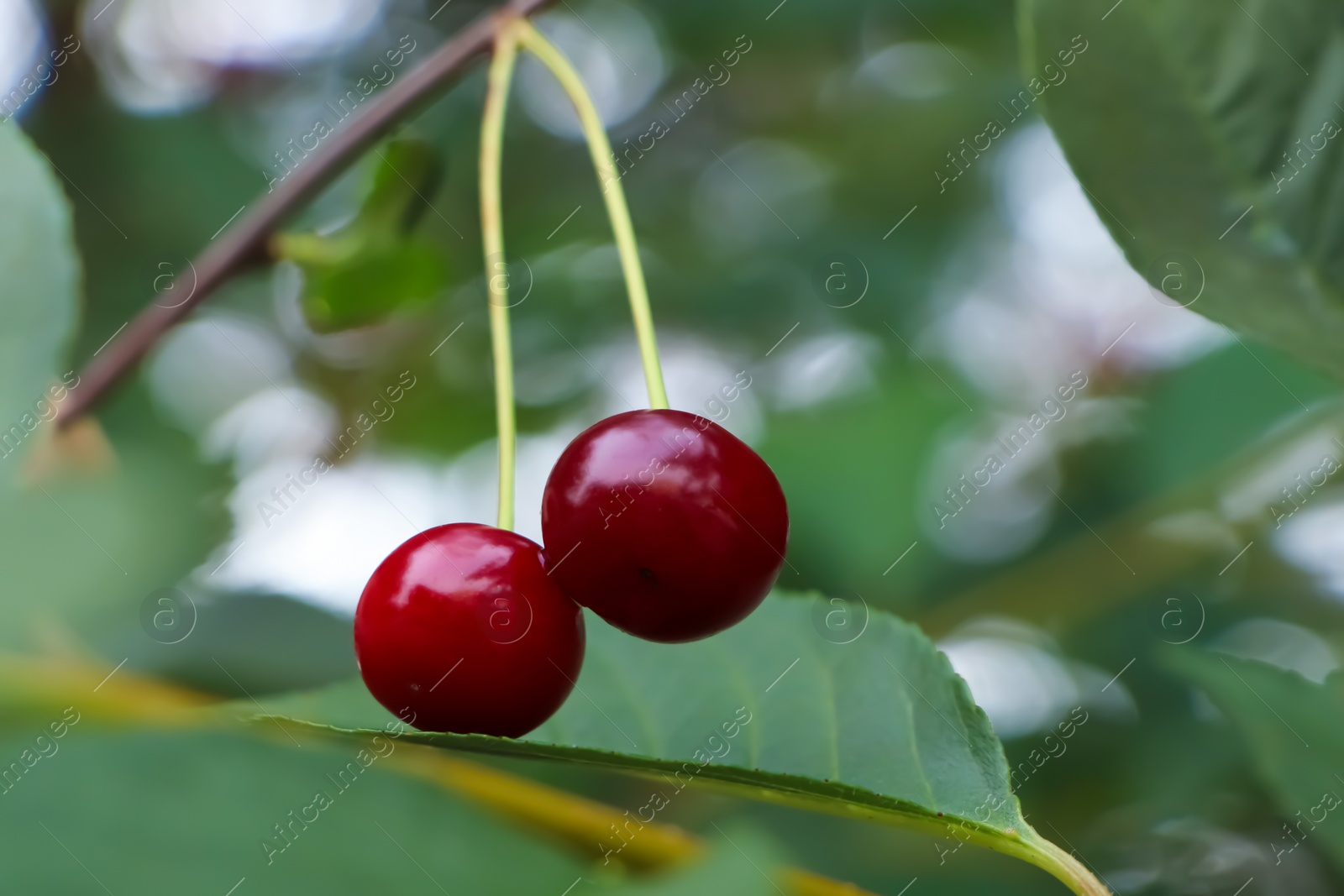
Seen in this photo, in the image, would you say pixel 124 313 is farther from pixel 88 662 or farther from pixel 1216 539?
pixel 1216 539

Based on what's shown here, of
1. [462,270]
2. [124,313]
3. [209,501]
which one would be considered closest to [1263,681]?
[209,501]

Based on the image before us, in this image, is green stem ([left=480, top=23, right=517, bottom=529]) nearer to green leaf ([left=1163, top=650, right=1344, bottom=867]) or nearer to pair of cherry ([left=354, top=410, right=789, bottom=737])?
pair of cherry ([left=354, top=410, right=789, bottom=737])

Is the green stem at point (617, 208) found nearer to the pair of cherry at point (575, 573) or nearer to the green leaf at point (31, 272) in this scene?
the pair of cherry at point (575, 573)

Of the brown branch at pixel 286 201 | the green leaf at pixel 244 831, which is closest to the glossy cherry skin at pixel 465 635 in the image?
the green leaf at pixel 244 831

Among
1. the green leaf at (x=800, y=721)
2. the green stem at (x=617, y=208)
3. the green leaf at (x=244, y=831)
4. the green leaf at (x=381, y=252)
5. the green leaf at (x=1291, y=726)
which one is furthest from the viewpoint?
the green leaf at (x=381, y=252)

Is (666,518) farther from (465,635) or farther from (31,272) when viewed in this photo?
(31,272)
